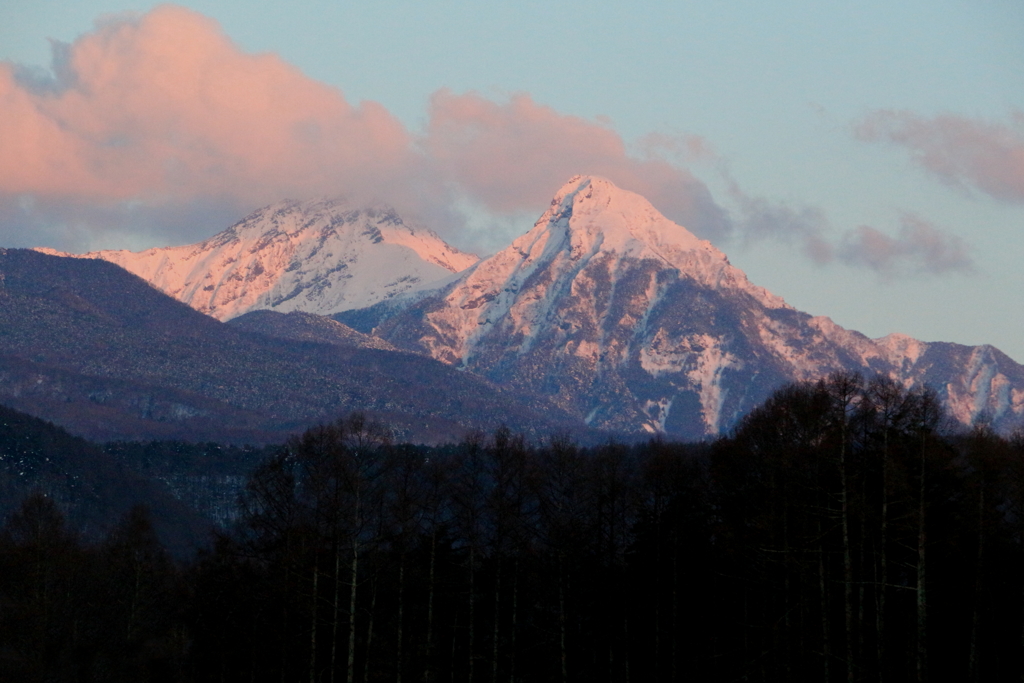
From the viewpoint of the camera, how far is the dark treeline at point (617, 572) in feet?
230

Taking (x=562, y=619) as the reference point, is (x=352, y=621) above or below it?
below

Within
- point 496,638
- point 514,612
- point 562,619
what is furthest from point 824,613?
point 514,612

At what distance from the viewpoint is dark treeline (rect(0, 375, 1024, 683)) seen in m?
70.1

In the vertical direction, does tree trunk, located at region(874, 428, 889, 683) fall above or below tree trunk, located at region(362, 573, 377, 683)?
above

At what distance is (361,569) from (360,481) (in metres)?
10.4

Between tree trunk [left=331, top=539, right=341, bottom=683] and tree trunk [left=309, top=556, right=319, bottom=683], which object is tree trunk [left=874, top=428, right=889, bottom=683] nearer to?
tree trunk [left=331, top=539, right=341, bottom=683]

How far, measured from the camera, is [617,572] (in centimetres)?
8756

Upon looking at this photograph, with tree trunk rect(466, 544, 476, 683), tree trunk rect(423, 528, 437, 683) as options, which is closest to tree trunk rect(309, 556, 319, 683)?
tree trunk rect(423, 528, 437, 683)

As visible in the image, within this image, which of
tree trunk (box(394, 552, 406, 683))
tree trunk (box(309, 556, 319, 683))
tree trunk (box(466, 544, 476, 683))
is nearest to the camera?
tree trunk (box(309, 556, 319, 683))

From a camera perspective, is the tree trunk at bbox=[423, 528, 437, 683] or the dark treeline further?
the tree trunk at bbox=[423, 528, 437, 683]

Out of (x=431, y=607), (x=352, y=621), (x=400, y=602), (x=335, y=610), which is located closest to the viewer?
(x=352, y=621)

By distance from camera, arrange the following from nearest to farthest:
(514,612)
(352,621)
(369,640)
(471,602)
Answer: (352,621)
(369,640)
(471,602)
(514,612)

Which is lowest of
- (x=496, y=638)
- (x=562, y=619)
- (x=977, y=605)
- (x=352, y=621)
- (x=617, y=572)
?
(x=496, y=638)

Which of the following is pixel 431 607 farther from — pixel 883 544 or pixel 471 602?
pixel 883 544
